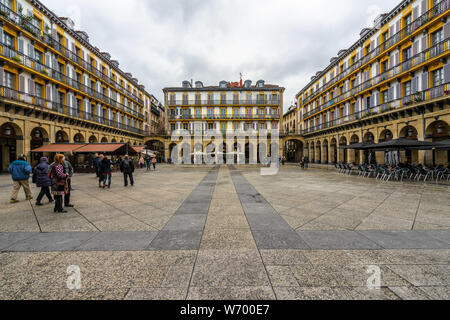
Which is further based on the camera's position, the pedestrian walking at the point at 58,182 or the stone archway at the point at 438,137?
the stone archway at the point at 438,137

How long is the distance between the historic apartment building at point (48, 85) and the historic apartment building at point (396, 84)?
103 ft

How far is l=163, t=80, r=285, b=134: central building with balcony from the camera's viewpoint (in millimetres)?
37438

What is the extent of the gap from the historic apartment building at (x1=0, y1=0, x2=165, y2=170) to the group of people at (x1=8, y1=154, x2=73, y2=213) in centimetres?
1260

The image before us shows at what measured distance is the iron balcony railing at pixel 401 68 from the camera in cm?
1403

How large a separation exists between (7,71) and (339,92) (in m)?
35.6

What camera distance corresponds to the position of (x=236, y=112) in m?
38.0

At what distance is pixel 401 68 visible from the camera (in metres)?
17.2

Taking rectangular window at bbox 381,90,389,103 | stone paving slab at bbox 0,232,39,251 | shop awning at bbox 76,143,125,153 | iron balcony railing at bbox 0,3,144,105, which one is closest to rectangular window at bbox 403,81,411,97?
rectangular window at bbox 381,90,389,103

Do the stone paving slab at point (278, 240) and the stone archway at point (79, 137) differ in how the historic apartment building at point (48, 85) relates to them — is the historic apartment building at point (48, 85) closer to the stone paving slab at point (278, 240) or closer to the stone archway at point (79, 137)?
the stone archway at point (79, 137)

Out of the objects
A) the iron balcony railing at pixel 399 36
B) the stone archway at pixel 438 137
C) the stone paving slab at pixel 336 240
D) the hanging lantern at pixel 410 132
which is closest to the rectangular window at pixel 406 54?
the iron balcony railing at pixel 399 36

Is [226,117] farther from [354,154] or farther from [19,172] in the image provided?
[19,172]

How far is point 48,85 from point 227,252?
2398 centimetres

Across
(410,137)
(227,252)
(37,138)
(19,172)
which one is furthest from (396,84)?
(37,138)
